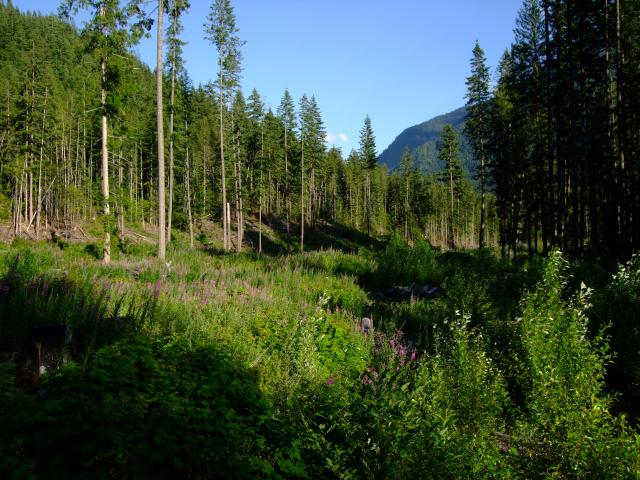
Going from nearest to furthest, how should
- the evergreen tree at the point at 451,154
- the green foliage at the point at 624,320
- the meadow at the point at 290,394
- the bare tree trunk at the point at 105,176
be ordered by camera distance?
1. the meadow at the point at 290,394
2. the green foliage at the point at 624,320
3. the bare tree trunk at the point at 105,176
4. the evergreen tree at the point at 451,154

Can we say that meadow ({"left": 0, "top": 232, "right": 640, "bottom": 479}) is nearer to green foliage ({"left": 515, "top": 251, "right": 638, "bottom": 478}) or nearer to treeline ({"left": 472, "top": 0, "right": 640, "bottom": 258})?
green foliage ({"left": 515, "top": 251, "right": 638, "bottom": 478})

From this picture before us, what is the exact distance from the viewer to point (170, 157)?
99.0ft

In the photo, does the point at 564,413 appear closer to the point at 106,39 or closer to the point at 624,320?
the point at 624,320

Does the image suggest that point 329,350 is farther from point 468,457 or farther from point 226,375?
point 468,457

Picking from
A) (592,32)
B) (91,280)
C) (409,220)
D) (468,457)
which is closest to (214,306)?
(91,280)

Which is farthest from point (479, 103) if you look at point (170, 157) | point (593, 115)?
point (170, 157)

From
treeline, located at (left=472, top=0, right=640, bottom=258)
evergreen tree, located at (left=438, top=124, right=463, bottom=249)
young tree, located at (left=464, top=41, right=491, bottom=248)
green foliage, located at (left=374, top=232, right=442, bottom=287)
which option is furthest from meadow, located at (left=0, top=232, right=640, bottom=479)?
evergreen tree, located at (left=438, top=124, right=463, bottom=249)

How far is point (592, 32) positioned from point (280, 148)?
42.3m

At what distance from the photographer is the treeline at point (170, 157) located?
57.8 ft

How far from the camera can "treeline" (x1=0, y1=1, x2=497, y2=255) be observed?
17.6 m

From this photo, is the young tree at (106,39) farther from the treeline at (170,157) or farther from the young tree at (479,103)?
the young tree at (479,103)

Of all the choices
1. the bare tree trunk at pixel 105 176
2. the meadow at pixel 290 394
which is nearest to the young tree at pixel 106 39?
the bare tree trunk at pixel 105 176

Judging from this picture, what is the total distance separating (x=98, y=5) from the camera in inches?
647

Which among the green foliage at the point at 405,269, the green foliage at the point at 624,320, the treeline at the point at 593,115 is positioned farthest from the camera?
the treeline at the point at 593,115
